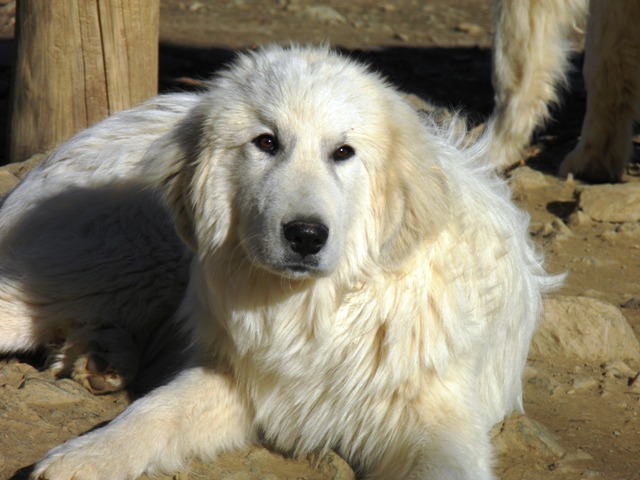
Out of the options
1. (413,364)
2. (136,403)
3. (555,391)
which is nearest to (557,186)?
(555,391)

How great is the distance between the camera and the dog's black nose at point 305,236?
3098 millimetres

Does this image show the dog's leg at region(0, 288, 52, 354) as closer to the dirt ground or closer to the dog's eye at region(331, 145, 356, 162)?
the dirt ground

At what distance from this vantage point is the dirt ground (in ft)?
11.8

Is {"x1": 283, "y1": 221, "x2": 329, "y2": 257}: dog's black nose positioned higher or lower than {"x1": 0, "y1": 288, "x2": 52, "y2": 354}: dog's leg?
higher

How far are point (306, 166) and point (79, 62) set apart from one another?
287 cm

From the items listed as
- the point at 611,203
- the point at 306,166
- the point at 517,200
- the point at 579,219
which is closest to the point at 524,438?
the point at 306,166

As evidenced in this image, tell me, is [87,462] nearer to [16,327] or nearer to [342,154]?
[16,327]

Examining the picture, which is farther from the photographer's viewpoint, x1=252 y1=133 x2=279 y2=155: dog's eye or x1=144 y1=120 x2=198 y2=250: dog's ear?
x1=144 y1=120 x2=198 y2=250: dog's ear

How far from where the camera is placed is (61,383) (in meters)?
3.90

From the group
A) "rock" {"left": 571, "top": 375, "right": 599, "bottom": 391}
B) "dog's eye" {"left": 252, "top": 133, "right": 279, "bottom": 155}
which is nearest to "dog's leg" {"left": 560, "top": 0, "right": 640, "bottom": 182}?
"rock" {"left": 571, "top": 375, "right": 599, "bottom": 391}

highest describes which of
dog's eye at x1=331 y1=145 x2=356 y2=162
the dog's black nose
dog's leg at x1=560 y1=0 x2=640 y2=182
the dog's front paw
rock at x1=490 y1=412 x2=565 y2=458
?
dog's eye at x1=331 y1=145 x2=356 y2=162

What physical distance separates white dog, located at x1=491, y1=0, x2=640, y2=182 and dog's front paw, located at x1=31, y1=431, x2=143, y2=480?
4.15 m

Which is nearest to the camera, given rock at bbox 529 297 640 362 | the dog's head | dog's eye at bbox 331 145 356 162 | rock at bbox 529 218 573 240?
the dog's head

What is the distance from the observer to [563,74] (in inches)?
273
